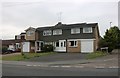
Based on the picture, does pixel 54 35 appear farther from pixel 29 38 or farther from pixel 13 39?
pixel 13 39

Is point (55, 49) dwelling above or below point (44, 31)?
below

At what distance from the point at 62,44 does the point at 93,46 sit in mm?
7461

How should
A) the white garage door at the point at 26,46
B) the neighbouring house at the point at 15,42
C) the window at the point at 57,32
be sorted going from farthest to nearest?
the neighbouring house at the point at 15,42 < the white garage door at the point at 26,46 < the window at the point at 57,32

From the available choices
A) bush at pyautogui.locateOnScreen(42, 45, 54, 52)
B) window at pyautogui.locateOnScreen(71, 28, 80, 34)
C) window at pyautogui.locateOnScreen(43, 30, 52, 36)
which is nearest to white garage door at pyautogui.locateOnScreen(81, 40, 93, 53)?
window at pyautogui.locateOnScreen(71, 28, 80, 34)

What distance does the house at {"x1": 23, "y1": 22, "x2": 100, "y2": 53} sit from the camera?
5316 cm

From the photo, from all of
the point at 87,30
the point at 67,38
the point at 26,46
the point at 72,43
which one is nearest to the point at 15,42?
the point at 26,46

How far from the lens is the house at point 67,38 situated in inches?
2093

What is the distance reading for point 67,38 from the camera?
185ft

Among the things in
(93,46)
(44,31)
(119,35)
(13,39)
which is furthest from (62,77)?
(13,39)

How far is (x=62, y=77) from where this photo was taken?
52.0 ft

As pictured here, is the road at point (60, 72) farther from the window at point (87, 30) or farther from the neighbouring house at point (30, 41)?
the neighbouring house at point (30, 41)

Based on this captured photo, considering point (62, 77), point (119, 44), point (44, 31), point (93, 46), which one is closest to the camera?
point (62, 77)

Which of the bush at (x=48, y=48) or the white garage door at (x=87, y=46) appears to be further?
the bush at (x=48, y=48)

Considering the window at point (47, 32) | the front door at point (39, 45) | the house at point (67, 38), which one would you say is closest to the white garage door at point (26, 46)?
the house at point (67, 38)
